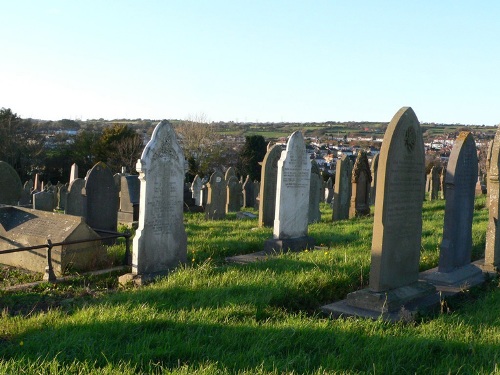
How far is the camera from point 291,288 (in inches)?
250

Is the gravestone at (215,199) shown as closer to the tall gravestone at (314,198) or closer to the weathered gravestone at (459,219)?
the tall gravestone at (314,198)

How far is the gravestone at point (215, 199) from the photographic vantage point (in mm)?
17312

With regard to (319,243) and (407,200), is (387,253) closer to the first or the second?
(407,200)

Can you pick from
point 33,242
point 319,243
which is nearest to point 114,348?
point 33,242

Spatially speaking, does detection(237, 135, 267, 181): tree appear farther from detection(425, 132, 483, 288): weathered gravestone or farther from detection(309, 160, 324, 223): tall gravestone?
detection(425, 132, 483, 288): weathered gravestone

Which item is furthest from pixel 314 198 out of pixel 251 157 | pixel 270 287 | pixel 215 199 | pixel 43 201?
pixel 251 157

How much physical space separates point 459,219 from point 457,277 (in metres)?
0.93

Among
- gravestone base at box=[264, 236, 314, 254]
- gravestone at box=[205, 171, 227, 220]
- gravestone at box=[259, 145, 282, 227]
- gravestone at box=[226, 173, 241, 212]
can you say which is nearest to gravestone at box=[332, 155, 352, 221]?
gravestone at box=[259, 145, 282, 227]

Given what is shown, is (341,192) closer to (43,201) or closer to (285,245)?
(285,245)

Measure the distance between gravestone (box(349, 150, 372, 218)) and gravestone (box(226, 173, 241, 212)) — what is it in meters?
7.39

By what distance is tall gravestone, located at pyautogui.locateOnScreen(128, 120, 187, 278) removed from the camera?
8062 mm

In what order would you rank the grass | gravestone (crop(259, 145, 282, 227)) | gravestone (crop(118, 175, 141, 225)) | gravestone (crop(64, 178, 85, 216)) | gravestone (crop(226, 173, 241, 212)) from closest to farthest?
the grass, gravestone (crop(259, 145, 282, 227)), gravestone (crop(118, 175, 141, 225)), gravestone (crop(64, 178, 85, 216)), gravestone (crop(226, 173, 241, 212))

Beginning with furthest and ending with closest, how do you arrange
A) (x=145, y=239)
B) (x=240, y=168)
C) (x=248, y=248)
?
(x=240, y=168) < (x=248, y=248) < (x=145, y=239)

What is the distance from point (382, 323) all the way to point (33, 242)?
6.03m
